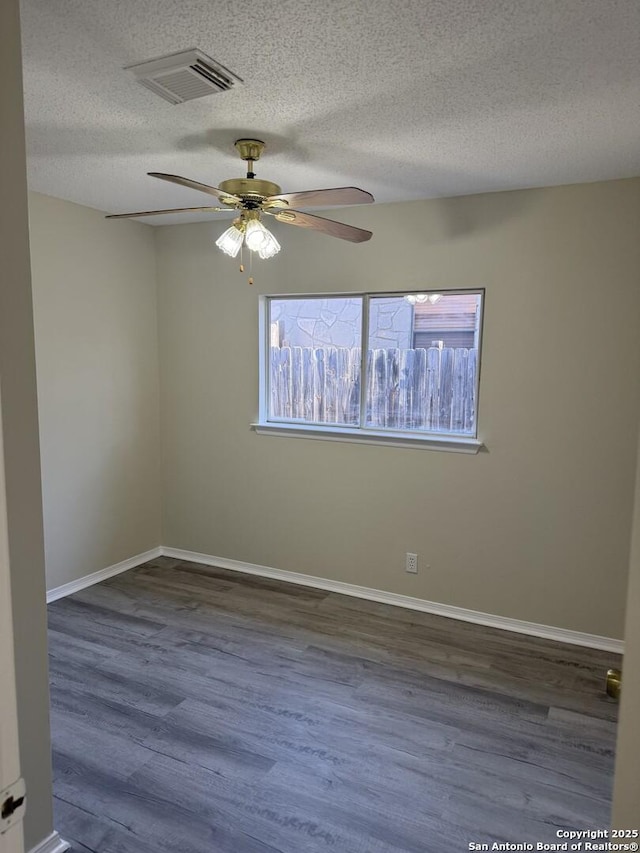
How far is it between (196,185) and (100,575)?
3027 millimetres

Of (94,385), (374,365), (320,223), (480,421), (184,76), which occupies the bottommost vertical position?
(480,421)

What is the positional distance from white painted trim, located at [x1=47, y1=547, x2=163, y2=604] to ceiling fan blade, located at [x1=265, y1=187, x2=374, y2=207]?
115 inches

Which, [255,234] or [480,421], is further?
[480,421]

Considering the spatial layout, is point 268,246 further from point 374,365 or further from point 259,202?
point 374,365

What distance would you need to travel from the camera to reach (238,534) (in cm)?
425

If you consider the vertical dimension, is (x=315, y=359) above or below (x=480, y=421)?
above

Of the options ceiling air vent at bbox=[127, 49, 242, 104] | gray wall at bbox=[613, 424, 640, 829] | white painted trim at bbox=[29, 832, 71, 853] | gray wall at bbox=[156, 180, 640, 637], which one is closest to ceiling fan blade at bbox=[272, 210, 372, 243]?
ceiling air vent at bbox=[127, 49, 242, 104]

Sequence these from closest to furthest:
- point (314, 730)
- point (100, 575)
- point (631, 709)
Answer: point (631, 709)
point (314, 730)
point (100, 575)

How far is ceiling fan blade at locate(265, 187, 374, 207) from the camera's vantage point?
2100 millimetres

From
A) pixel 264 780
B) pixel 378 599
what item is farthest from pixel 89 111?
pixel 378 599

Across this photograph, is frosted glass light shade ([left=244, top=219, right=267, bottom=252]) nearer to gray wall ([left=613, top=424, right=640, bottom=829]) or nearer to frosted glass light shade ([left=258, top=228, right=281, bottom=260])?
frosted glass light shade ([left=258, top=228, right=281, bottom=260])

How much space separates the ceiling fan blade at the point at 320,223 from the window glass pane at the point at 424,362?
1.03 meters

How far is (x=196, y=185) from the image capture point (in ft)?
6.77

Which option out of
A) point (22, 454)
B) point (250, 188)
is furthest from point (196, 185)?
point (22, 454)
